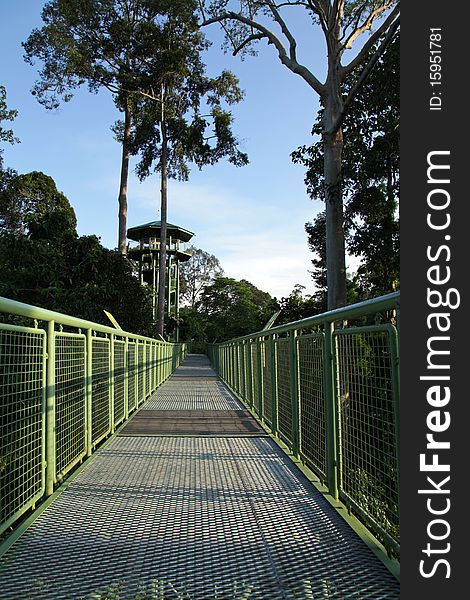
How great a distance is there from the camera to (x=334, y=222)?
13773mm

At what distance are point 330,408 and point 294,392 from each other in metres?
1.23

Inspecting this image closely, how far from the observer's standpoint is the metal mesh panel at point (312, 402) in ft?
12.9

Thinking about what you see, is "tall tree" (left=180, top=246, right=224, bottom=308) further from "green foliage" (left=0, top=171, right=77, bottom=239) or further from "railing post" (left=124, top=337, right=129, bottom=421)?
"railing post" (left=124, top=337, right=129, bottom=421)

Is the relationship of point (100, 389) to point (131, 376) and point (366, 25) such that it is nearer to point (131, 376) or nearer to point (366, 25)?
point (131, 376)

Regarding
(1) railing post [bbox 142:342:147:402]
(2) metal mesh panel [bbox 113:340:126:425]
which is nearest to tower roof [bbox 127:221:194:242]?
(1) railing post [bbox 142:342:147:402]

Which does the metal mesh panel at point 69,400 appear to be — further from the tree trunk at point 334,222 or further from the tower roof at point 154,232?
the tower roof at point 154,232

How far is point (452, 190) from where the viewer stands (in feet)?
6.23

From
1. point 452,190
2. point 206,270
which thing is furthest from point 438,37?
point 206,270

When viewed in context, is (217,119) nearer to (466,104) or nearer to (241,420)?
(241,420)

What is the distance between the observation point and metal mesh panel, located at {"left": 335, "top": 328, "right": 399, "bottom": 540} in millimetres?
2533

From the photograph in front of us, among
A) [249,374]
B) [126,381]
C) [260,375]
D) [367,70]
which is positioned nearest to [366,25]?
[367,70]

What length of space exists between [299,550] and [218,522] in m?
0.53

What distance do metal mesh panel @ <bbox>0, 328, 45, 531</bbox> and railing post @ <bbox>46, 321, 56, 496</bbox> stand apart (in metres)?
0.07

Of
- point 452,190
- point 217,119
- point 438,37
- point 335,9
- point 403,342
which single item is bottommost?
point 403,342
